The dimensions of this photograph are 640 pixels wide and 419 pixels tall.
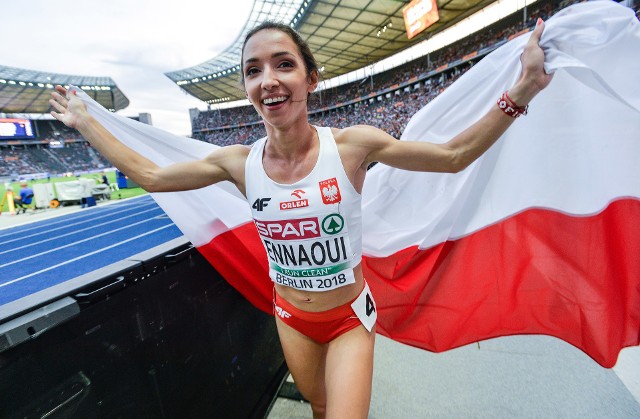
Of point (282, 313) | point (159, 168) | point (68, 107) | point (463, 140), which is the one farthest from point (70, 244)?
point (463, 140)

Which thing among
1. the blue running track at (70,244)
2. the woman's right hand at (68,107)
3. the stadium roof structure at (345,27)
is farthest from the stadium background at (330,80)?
the woman's right hand at (68,107)

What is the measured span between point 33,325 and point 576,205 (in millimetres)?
2514

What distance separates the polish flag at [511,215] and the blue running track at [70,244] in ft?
12.5

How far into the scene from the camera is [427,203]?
2.09 meters

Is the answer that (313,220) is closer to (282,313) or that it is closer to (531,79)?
(282,313)

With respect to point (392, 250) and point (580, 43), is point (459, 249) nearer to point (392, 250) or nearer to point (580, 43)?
point (392, 250)

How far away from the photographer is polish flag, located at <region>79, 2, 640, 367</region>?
161 centimetres

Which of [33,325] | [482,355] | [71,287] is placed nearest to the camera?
[33,325]

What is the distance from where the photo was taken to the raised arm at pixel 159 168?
160 cm

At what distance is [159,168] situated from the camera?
1.64 m

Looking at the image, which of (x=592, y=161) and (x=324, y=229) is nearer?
(x=324, y=229)

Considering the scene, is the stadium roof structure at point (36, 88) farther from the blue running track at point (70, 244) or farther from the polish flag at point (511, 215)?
the polish flag at point (511, 215)

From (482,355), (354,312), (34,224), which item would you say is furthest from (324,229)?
(34,224)

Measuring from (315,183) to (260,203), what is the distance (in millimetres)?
273
